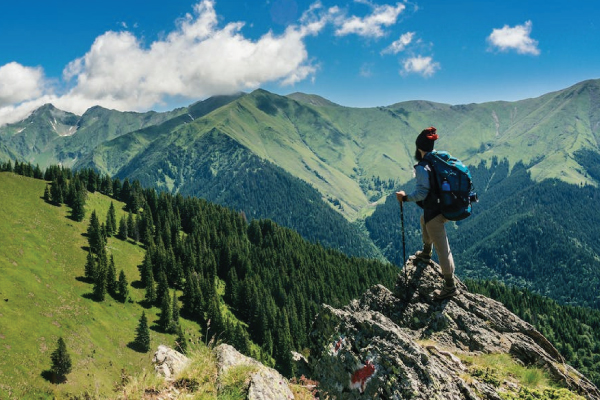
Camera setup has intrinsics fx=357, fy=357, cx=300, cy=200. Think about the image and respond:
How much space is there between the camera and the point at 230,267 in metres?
152

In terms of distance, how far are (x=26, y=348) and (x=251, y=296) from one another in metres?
68.0

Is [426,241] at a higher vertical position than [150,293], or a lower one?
higher

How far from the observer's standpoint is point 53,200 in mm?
145500

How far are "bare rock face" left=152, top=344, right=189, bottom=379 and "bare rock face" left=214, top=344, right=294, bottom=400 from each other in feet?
3.67

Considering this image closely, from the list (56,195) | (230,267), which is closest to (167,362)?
(230,267)

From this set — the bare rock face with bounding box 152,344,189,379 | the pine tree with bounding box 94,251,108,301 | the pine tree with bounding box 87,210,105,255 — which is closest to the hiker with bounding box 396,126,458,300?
the bare rock face with bounding box 152,344,189,379

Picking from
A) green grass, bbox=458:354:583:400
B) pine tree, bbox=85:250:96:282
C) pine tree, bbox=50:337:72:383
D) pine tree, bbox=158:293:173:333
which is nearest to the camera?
green grass, bbox=458:354:583:400

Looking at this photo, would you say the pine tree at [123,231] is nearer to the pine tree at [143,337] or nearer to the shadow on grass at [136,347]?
the pine tree at [143,337]

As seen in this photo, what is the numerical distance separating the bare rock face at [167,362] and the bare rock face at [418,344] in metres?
3.73

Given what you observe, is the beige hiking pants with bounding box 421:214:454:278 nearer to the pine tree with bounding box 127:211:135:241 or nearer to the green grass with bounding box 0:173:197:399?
the green grass with bounding box 0:173:197:399

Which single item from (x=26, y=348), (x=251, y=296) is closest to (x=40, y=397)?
(x=26, y=348)

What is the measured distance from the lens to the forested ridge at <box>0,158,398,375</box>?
117 meters

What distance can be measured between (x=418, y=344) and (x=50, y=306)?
363 ft

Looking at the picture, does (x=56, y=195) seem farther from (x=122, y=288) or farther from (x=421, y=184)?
(x=421, y=184)
